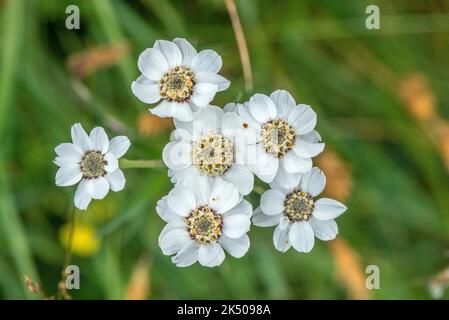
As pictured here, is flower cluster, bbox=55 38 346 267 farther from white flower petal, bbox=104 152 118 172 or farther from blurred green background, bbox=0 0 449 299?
blurred green background, bbox=0 0 449 299

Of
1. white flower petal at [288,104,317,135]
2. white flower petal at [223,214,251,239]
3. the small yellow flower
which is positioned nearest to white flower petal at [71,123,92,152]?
white flower petal at [223,214,251,239]

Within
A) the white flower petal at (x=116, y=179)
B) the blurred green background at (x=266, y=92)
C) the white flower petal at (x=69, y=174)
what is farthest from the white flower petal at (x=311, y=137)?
the blurred green background at (x=266, y=92)

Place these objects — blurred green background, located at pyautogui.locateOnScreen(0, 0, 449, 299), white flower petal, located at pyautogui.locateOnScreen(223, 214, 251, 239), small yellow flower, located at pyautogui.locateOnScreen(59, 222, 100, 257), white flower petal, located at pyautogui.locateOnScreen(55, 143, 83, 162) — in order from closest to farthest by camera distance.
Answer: white flower petal, located at pyautogui.locateOnScreen(223, 214, 251, 239)
white flower petal, located at pyautogui.locateOnScreen(55, 143, 83, 162)
blurred green background, located at pyautogui.locateOnScreen(0, 0, 449, 299)
small yellow flower, located at pyautogui.locateOnScreen(59, 222, 100, 257)

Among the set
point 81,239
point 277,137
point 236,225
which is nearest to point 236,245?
point 236,225

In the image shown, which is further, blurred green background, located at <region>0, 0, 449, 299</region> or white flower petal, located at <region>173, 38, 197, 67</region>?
blurred green background, located at <region>0, 0, 449, 299</region>

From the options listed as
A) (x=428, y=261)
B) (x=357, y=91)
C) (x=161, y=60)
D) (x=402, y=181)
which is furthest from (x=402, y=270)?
(x=161, y=60)

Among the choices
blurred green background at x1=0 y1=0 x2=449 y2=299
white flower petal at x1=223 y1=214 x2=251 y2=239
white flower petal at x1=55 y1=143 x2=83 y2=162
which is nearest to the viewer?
white flower petal at x1=223 y1=214 x2=251 y2=239
